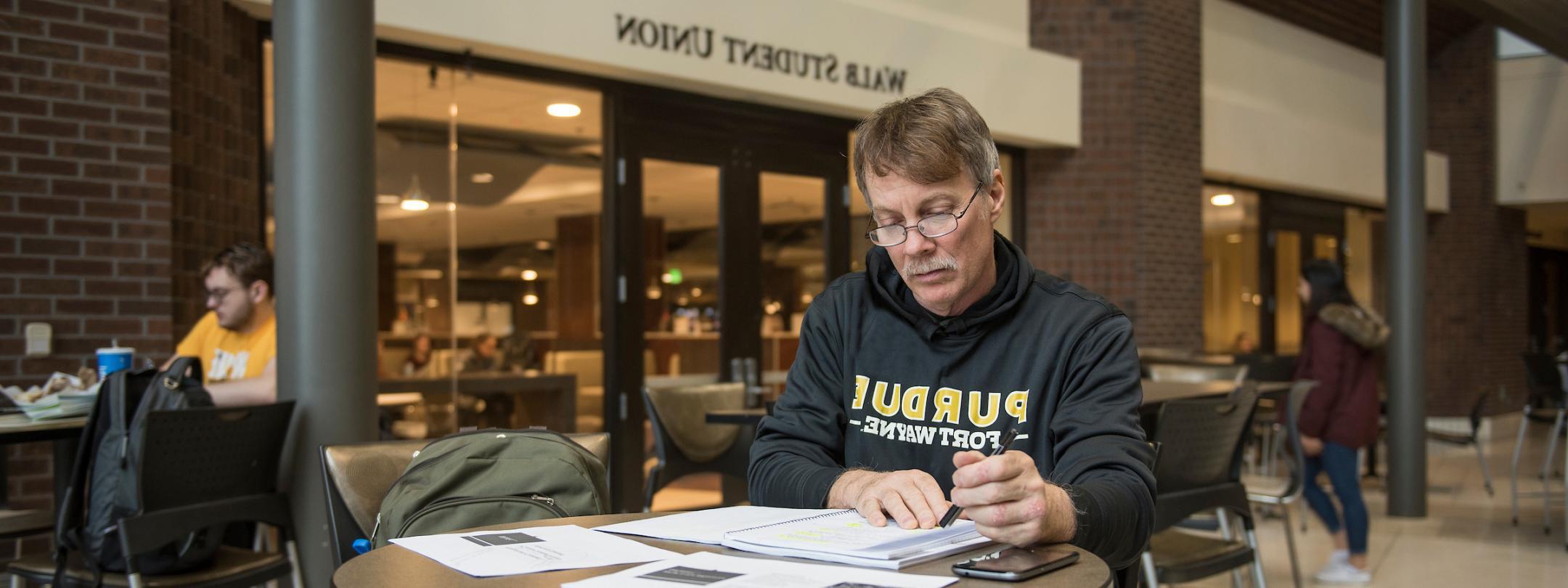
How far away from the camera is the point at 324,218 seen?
326 centimetres

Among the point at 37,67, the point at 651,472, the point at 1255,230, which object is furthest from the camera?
the point at 1255,230

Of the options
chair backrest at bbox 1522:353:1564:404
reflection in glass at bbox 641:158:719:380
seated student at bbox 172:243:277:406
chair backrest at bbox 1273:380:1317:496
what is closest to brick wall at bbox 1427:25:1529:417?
chair backrest at bbox 1522:353:1564:404

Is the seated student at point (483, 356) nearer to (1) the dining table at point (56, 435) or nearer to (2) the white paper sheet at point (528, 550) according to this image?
(1) the dining table at point (56, 435)

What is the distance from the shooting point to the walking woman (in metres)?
5.27

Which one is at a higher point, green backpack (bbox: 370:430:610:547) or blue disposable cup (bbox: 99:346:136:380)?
blue disposable cup (bbox: 99:346:136:380)

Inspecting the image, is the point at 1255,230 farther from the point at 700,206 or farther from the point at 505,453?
the point at 505,453

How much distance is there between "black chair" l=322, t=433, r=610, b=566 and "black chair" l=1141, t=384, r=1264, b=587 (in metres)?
1.82

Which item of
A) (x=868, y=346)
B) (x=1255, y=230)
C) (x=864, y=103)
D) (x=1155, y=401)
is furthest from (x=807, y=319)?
(x=1255, y=230)

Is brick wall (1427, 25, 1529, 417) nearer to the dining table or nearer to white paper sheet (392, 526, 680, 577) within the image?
the dining table

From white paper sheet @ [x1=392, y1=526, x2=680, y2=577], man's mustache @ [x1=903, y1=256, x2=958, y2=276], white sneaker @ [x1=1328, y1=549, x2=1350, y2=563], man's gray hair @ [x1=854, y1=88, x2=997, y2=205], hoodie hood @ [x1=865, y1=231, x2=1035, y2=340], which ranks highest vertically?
man's gray hair @ [x1=854, y1=88, x2=997, y2=205]

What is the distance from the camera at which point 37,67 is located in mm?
4125

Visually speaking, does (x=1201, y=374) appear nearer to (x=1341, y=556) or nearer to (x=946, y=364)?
(x=1341, y=556)

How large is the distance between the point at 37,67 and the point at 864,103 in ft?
14.0

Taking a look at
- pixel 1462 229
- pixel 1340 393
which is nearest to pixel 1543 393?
pixel 1340 393
